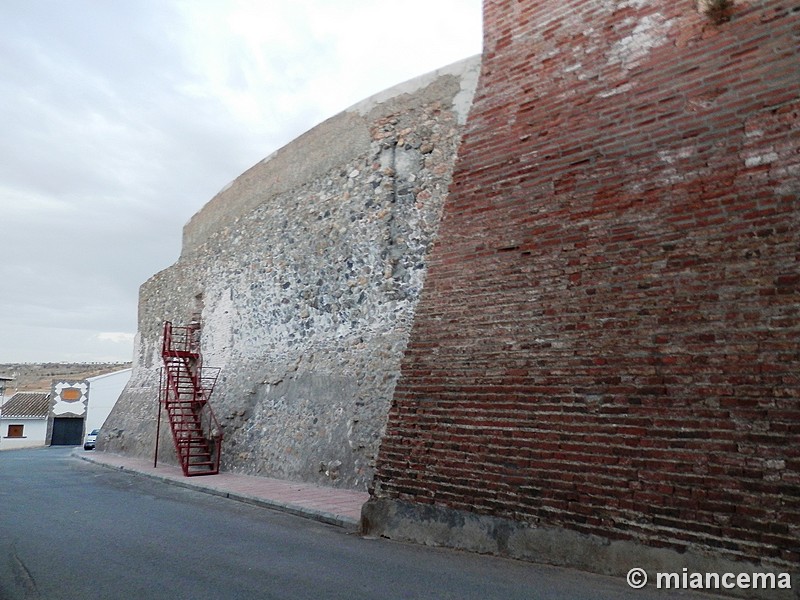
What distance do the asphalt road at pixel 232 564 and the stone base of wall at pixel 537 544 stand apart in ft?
0.37

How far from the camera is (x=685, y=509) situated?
Answer: 376cm

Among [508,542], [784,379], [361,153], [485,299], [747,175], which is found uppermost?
[361,153]

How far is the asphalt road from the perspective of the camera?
151 inches

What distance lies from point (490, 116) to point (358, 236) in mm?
4360

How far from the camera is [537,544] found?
14.6ft

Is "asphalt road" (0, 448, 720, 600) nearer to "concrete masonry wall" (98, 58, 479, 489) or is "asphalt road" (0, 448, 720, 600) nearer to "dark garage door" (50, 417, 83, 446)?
"concrete masonry wall" (98, 58, 479, 489)

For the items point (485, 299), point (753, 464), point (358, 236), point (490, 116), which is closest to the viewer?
point (753, 464)

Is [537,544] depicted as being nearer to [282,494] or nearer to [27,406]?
[282,494]

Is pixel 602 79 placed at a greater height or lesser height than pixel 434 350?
greater

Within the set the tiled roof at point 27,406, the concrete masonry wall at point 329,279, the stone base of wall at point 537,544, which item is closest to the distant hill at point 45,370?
the tiled roof at point 27,406

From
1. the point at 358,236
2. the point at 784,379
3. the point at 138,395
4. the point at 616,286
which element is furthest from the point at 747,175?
the point at 138,395

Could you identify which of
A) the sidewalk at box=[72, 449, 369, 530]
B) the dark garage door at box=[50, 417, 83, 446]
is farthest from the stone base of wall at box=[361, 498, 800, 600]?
the dark garage door at box=[50, 417, 83, 446]

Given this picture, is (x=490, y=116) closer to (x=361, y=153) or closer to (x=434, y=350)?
(x=434, y=350)

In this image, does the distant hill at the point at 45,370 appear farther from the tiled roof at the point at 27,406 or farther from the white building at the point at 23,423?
the white building at the point at 23,423
